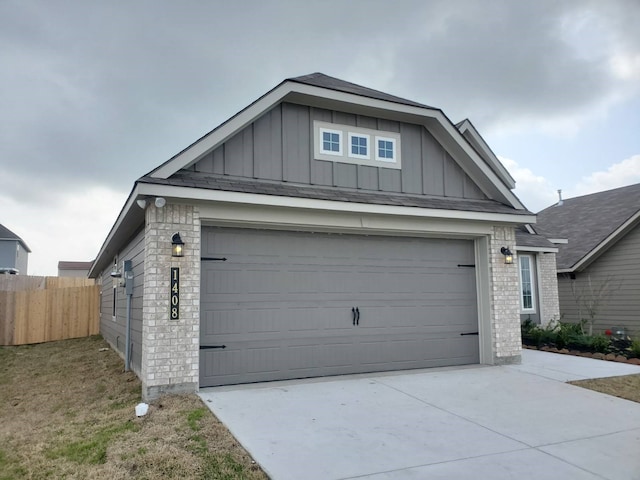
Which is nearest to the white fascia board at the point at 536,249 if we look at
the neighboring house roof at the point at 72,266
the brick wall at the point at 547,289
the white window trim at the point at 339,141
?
the brick wall at the point at 547,289

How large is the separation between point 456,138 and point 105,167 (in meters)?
13.5

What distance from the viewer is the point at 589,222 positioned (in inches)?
653

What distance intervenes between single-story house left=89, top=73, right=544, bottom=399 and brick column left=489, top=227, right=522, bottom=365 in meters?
0.03

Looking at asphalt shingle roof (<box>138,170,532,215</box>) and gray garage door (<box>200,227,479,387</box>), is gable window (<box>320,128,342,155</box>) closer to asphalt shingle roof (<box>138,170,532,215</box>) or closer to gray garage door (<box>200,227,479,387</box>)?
asphalt shingle roof (<box>138,170,532,215</box>)

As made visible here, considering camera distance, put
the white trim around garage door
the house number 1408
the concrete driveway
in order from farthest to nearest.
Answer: the white trim around garage door → the house number 1408 → the concrete driveway

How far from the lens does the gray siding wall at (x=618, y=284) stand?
520 inches

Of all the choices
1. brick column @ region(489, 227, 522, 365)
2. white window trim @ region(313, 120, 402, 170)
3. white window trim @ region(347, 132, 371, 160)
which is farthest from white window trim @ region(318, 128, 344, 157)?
brick column @ region(489, 227, 522, 365)

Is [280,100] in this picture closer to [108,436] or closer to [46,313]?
[108,436]

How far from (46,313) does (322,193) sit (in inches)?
484

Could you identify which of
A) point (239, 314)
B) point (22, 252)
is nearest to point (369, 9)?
point (239, 314)

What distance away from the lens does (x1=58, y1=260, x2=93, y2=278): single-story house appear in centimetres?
4456

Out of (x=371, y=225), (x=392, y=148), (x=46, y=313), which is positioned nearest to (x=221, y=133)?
(x=371, y=225)

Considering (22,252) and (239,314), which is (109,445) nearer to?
(239,314)

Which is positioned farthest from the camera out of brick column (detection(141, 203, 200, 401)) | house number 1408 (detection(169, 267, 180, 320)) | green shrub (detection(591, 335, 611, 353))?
green shrub (detection(591, 335, 611, 353))
